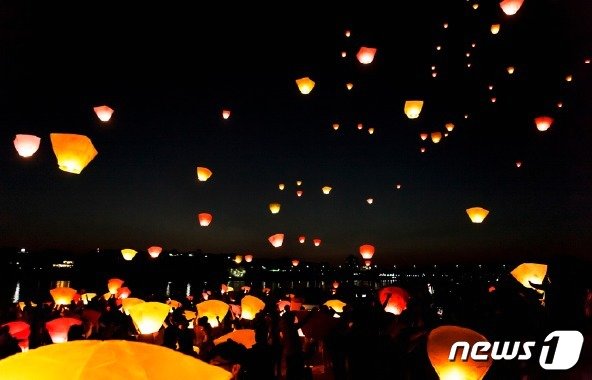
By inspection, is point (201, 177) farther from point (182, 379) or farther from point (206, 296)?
point (182, 379)

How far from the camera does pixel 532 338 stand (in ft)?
16.9

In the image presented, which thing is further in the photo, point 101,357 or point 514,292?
point 514,292

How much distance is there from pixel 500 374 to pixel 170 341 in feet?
11.4

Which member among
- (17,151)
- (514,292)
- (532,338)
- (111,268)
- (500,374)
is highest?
(111,268)

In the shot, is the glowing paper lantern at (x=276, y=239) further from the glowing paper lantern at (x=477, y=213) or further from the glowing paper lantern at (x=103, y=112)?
the glowing paper lantern at (x=103, y=112)

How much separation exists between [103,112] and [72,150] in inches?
82.5

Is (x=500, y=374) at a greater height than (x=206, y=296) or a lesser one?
lesser

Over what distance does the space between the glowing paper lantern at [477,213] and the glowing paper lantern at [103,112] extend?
20.2 feet

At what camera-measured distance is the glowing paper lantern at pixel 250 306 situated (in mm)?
9523

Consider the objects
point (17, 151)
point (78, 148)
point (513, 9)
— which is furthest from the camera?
point (513, 9)

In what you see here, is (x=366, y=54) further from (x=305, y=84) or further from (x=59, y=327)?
(x=59, y=327)

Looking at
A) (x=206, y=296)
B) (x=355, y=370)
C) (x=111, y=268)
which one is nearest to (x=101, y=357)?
(x=355, y=370)
